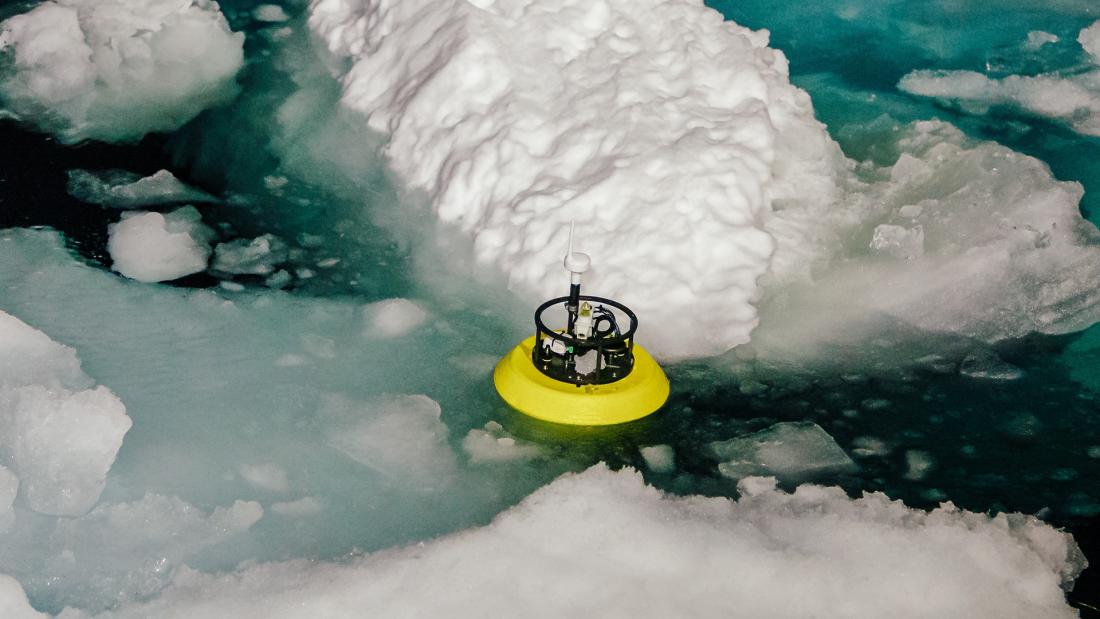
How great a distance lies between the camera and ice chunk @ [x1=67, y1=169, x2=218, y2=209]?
466 cm

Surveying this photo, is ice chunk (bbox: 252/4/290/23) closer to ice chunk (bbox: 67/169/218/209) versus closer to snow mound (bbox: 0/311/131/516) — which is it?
ice chunk (bbox: 67/169/218/209)

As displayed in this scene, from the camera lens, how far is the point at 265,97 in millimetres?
5523

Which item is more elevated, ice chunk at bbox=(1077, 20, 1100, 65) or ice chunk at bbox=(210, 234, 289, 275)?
ice chunk at bbox=(1077, 20, 1100, 65)

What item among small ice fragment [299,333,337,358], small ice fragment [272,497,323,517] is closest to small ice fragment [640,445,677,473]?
small ice fragment [272,497,323,517]

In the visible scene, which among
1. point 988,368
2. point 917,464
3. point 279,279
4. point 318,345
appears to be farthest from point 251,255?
point 988,368

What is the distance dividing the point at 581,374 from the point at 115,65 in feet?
11.9

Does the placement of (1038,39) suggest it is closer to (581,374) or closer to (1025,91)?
(1025,91)

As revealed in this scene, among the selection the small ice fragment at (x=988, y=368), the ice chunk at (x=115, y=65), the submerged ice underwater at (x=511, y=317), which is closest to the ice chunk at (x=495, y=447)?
the submerged ice underwater at (x=511, y=317)

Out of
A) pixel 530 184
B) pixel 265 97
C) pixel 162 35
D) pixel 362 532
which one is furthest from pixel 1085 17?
pixel 362 532

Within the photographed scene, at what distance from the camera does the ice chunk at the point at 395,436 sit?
3291 millimetres

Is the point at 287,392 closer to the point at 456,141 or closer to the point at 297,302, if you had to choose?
the point at 297,302

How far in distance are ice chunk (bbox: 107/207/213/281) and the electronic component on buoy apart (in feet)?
4.84

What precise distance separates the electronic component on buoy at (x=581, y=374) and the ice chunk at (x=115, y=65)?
2.73 m

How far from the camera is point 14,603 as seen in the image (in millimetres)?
2688
